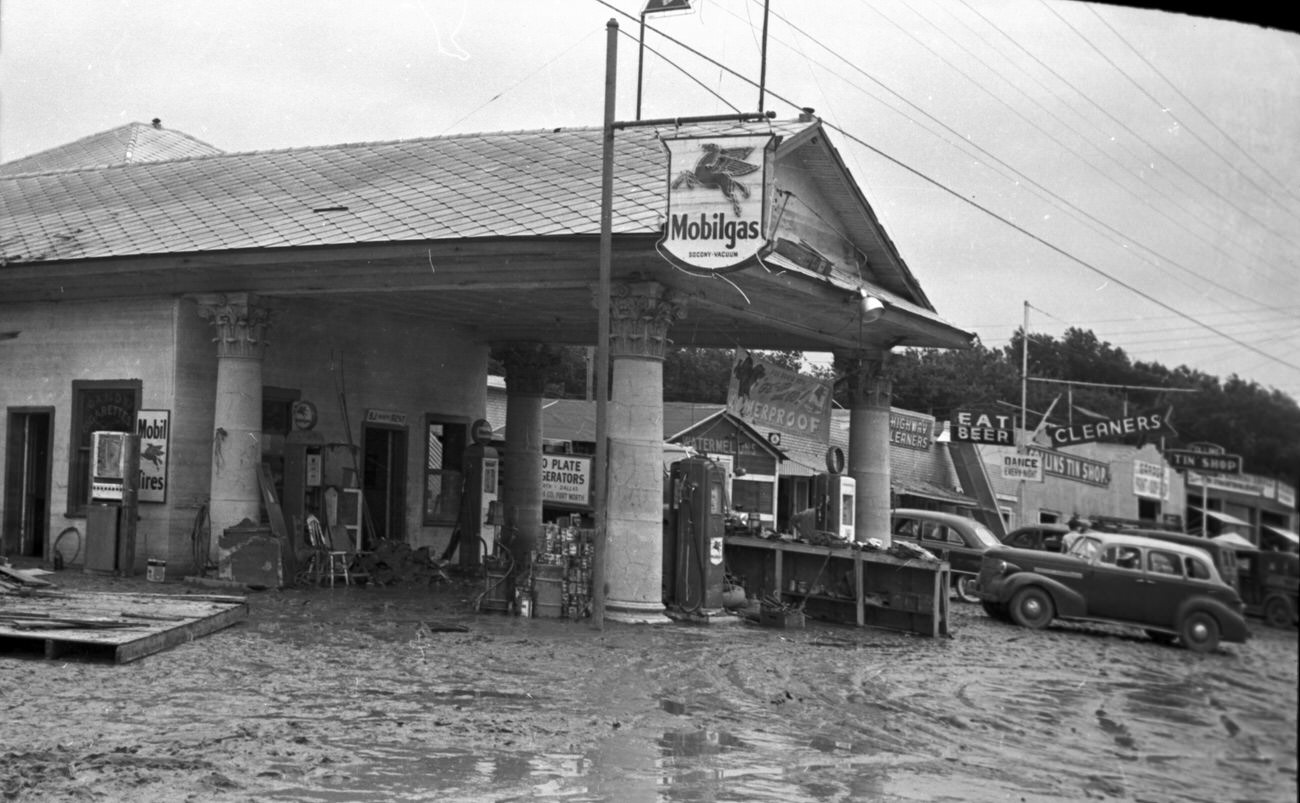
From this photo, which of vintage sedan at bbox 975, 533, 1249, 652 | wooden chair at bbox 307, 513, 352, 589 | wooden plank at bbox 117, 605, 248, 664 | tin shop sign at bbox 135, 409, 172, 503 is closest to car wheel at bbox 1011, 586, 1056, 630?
vintage sedan at bbox 975, 533, 1249, 652

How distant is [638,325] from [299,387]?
26.1ft

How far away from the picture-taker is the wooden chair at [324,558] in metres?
20.3

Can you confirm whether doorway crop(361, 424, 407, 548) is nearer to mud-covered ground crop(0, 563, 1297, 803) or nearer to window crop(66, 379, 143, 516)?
window crop(66, 379, 143, 516)

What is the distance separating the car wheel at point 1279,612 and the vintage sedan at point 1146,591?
10 cm

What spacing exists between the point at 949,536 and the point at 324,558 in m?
13.6

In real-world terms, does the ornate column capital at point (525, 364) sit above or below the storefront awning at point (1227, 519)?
above

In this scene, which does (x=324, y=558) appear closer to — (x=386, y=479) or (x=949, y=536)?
(x=386, y=479)

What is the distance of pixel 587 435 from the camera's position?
42188 millimetres

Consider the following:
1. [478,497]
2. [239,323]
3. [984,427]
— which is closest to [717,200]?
[984,427]

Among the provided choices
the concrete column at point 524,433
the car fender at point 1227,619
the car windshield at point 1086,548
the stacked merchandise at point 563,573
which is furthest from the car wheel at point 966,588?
the car fender at point 1227,619

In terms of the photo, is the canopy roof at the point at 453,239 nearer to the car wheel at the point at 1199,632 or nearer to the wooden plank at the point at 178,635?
the wooden plank at the point at 178,635

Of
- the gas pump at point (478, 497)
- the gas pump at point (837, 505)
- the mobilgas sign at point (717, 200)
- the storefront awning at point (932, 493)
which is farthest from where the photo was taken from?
the storefront awning at point (932, 493)

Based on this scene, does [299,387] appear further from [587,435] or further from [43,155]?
[587,435]

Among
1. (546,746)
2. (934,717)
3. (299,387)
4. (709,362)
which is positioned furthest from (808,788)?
(709,362)
